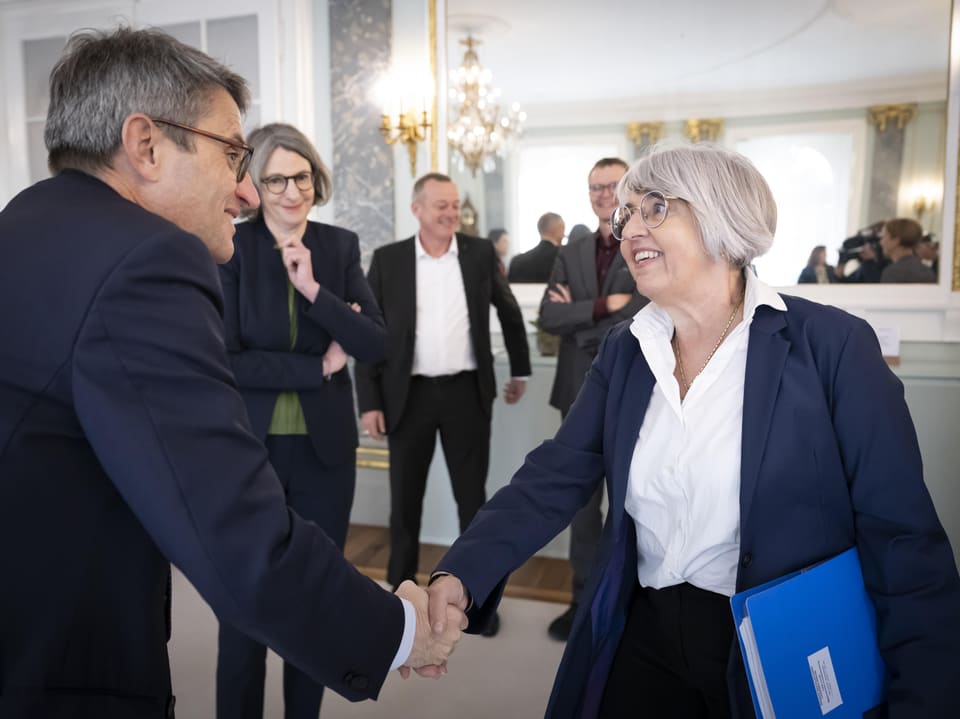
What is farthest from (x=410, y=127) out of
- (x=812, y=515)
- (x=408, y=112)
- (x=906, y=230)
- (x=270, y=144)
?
(x=812, y=515)

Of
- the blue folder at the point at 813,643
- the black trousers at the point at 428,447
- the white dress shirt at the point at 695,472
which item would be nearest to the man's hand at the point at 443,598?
the white dress shirt at the point at 695,472

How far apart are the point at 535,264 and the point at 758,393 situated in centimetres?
292

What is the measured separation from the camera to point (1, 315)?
996 millimetres

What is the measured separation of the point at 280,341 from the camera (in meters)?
2.41

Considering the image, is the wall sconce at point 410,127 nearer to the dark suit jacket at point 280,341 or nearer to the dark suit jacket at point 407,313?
the dark suit jacket at point 407,313

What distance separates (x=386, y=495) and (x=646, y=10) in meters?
3.09

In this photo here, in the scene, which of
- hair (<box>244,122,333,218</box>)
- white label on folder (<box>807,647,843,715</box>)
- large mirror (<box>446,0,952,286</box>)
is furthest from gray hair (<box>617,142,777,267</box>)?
large mirror (<box>446,0,952,286</box>)

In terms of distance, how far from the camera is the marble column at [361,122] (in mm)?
4484

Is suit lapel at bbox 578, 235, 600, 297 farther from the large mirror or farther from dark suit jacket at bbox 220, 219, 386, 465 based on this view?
dark suit jacket at bbox 220, 219, 386, 465

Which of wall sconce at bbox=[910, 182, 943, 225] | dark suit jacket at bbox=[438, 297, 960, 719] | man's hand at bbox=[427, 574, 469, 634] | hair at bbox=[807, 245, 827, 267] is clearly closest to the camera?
dark suit jacket at bbox=[438, 297, 960, 719]

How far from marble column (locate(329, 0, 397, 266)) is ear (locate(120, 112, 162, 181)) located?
3.43 meters

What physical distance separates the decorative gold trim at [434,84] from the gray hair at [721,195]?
Answer: 2.87 meters

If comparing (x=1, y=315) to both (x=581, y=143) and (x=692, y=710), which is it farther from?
(x=581, y=143)

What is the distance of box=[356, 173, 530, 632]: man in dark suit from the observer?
3.57 metres
